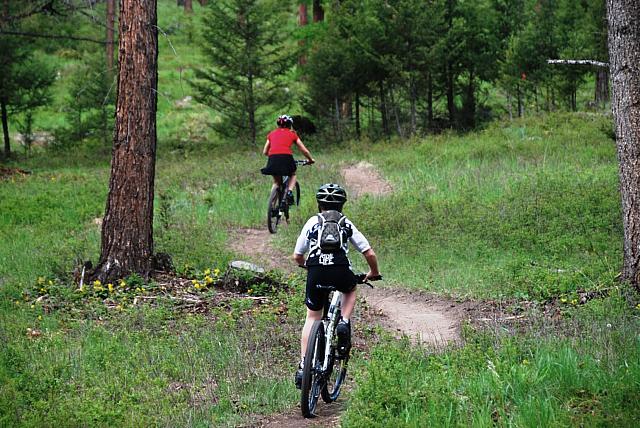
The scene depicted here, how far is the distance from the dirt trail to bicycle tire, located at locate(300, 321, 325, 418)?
0.45 feet

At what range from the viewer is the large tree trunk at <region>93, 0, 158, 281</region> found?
12.0 meters

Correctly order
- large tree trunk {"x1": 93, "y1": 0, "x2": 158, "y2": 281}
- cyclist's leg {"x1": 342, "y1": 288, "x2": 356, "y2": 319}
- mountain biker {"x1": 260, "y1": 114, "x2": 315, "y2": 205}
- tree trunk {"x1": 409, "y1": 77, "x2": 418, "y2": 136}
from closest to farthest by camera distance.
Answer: cyclist's leg {"x1": 342, "y1": 288, "x2": 356, "y2": 319}, large tree trunk {"x1": 93, "y1": 0, "x2": 158, "y2": 281}, mountain biker {"x1": 260, "y1": 114, "x2": 315, "y2": 205}, tree trunk {"x1": 409, "y1": 77, "x2": 418, "y2": 136}

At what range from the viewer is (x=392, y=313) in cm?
1142

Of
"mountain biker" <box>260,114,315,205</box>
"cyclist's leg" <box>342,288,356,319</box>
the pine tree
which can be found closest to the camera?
"cyclist's leg" <box>342,288,356,319</box>

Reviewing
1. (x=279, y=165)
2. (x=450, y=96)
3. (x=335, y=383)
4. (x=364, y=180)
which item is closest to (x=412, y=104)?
(x=450, y=96)

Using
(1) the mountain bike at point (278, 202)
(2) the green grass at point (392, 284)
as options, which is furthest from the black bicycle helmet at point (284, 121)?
(2) the green grass at point (392, 284)

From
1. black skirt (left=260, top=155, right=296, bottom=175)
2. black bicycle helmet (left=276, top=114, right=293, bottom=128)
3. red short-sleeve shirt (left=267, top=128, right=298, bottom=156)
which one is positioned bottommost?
black skirt (left=260, top=155, right=296, bottom=175)

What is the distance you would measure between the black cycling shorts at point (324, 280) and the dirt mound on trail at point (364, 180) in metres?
12.4

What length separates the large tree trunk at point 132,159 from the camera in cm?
1202

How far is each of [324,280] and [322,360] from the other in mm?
673

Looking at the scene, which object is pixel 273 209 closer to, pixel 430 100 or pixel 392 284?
pixel 392 284

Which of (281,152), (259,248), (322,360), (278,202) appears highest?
(281,152)

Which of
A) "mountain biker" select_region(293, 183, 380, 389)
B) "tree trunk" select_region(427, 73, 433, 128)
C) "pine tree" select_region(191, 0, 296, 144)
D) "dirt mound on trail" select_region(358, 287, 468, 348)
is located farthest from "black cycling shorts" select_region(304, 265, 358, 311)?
"tree trunk" select_region(427, 73, 433, 128)

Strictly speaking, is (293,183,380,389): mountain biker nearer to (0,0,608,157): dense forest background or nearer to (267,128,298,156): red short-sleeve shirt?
(267,128,298,156): red short-sleeve shirt
